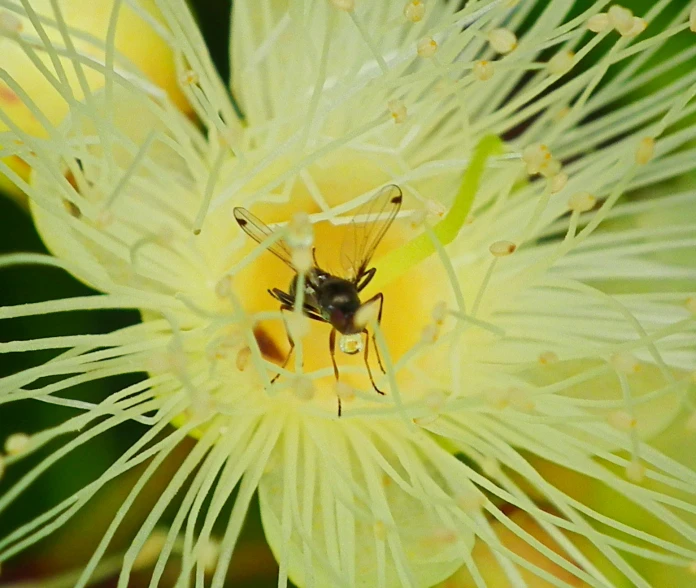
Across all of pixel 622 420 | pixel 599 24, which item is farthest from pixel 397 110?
pixel 622 420

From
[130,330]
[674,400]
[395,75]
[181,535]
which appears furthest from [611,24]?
[181,535]

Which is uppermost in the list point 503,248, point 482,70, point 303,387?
point 482,70

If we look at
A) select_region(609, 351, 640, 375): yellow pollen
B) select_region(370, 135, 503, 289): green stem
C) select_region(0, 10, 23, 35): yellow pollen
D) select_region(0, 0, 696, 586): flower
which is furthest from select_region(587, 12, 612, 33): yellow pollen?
select_region(0, 10, 23, 35): yellow pollen

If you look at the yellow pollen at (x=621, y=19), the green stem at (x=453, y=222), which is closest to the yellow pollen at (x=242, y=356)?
the green stem at (x=453, y=222)

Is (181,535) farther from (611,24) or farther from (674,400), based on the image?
(611,24)

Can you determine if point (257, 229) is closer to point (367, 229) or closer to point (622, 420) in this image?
point (367, 229)

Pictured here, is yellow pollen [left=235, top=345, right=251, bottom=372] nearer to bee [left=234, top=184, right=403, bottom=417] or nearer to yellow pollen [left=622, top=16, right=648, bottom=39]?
bee [left=234, top=184, right=403, bottom=417]
